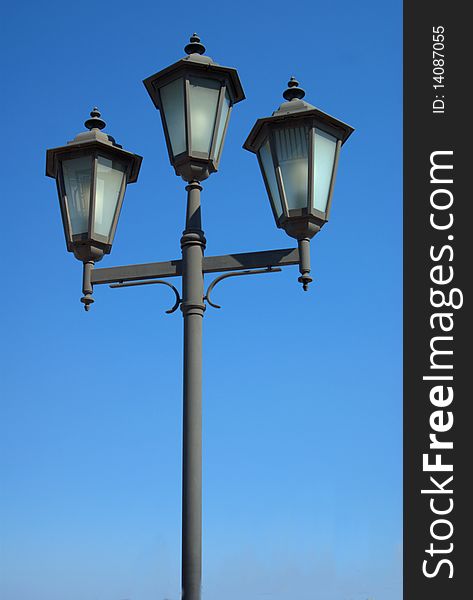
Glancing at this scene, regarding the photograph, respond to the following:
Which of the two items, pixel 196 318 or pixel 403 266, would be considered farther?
pixel 403 266

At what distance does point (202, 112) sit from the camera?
5426 mm

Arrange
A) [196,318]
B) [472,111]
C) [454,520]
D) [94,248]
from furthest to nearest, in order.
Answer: [472,111]
[454,520]
[94,248]
[196,318]

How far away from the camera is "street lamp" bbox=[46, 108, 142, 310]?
5641 mm

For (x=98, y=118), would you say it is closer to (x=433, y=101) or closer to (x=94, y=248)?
(x=94, y=248)

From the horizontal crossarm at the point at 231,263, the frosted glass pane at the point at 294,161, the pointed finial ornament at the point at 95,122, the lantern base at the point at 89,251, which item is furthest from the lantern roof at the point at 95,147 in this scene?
the frosted glass pane at the point at 294,161

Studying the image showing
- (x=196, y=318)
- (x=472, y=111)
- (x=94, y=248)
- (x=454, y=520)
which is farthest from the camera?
(x=472, y=111)

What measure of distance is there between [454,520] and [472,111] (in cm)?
374

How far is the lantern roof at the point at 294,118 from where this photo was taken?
534 centimetres

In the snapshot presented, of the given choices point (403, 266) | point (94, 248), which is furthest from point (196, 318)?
point (403, 266)

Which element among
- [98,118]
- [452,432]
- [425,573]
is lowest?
[425,573]

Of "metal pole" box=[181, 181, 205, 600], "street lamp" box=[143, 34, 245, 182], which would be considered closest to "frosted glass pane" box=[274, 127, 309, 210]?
"street lamp" box=[143, 34, 245, 182]

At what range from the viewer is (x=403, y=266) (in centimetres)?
766

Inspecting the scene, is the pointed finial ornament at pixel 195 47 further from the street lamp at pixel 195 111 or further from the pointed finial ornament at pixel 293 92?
the pointed finial ornament at pixel 293 92

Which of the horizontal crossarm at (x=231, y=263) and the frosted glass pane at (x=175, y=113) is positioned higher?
the frosted glass pane at (x=175, y=113)
